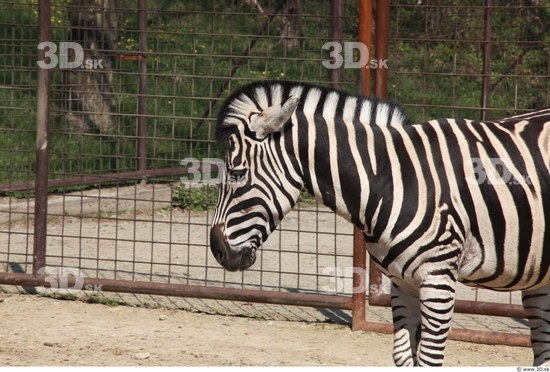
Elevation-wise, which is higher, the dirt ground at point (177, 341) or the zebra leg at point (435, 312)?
the zebra leg at point (435, 312)

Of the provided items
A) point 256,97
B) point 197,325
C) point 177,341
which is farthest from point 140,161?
point 256,97

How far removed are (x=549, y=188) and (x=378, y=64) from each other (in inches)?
77.5

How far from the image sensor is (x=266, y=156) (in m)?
3.85

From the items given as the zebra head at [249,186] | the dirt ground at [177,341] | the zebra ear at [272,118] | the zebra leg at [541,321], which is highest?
the zebra ear at [272,118]

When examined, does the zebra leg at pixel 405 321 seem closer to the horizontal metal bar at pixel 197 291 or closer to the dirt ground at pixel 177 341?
the dirt ground at pixel 177 341

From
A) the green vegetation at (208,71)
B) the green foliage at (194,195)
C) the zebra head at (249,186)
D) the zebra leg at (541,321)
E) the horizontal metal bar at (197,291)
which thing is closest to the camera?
the zebra head at (249,186)

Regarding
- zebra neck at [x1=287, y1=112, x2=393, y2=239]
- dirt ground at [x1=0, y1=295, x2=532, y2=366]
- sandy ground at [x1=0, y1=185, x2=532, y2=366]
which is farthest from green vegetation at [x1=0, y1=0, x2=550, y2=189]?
zebra neck at [x1=287, y1=112, x2=393, y2=239]

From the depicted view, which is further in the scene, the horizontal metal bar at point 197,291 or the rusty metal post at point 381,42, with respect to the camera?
the horizontal metal bar at point 197,291

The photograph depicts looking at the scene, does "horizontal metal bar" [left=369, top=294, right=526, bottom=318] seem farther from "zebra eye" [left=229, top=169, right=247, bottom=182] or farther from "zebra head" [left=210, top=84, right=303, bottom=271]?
"zebra eye" [left=229, top=169, right=247, bottom=182]

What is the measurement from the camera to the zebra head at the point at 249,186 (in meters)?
3.85

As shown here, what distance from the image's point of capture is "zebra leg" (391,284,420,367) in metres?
4.16

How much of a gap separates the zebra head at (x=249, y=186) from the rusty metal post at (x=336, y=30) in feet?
6.85

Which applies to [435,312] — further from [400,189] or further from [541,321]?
[541,321]

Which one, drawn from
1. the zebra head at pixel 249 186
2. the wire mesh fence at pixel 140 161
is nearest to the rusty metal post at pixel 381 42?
the wire mesh fence at pixel 140 161
